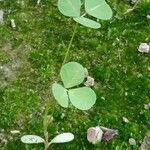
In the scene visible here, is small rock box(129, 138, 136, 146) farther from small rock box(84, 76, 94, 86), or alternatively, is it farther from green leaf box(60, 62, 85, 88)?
green leaf box(60, 62, 85, 88)

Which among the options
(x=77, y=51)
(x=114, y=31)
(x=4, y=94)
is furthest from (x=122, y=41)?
(x=4, y=94)

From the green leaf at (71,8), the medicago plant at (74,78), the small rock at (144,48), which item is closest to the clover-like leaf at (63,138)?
the medicago plant at (74,78)

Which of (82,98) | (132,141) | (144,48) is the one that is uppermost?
(82,98)

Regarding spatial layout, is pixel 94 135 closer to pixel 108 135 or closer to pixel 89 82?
pixel 108 135

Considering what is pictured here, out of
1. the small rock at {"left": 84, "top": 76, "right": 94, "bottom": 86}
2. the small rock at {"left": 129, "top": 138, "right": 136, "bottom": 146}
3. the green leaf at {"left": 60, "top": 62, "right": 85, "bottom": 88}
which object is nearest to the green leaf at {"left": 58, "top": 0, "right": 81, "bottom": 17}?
the green leaf at {"left": 60, "top": 62, "right": 85, "bottom": 88}

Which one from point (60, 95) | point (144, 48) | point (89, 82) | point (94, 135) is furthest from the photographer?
point (144, 48)

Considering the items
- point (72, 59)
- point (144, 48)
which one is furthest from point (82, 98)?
point (144, 48)

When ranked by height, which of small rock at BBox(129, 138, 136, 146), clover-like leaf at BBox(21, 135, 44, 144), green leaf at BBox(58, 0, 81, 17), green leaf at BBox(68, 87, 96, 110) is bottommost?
small rock at BBox(129, 138, 136, 146)

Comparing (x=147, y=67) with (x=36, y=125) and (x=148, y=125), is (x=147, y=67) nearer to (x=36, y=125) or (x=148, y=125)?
(x=148, y=125)
